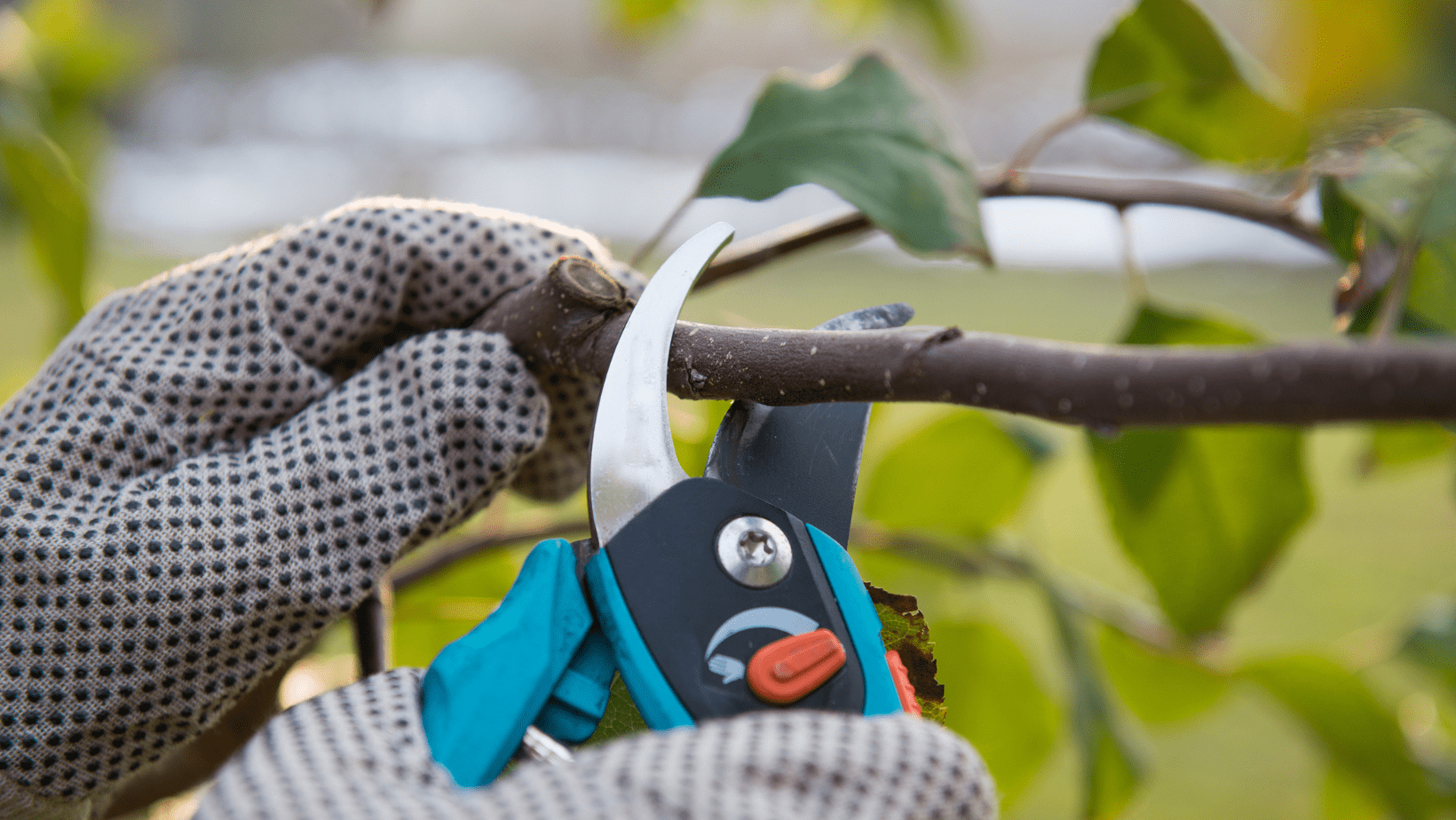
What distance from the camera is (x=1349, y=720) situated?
41 centimetres

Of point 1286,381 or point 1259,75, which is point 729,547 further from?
point 1259,75

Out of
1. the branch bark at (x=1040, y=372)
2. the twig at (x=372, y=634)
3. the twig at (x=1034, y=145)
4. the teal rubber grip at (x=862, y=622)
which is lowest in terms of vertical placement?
the twig at (x=372, y=634)

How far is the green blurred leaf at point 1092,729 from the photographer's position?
34 centimetres

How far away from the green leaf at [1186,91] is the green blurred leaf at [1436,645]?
0.33 meters

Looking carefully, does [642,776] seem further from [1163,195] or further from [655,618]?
[1163,195]

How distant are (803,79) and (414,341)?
153 millimetres

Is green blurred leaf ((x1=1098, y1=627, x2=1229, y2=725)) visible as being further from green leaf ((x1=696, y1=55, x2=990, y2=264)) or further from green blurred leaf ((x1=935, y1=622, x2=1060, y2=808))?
green leaf ((x1=696, y1=55, x2=990, y2=264))

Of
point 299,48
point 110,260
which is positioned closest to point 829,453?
point 110,260

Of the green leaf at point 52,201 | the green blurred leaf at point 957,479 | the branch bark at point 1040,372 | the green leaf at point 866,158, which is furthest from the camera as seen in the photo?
the green blurred leaf at point 957,479

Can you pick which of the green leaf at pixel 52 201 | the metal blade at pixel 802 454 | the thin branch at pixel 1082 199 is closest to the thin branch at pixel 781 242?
the thin branch at pixel 1082 199

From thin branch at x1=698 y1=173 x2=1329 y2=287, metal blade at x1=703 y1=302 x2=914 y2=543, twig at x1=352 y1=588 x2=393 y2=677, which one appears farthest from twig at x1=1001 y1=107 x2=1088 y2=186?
twig at x1=352 y1=588 x2=393 y2=677

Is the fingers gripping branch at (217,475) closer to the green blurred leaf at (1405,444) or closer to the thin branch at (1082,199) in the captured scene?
the thin branch at (1082,199)

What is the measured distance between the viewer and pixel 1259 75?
0.30 metres

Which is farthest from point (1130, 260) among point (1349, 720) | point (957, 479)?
point (1349, 720)
